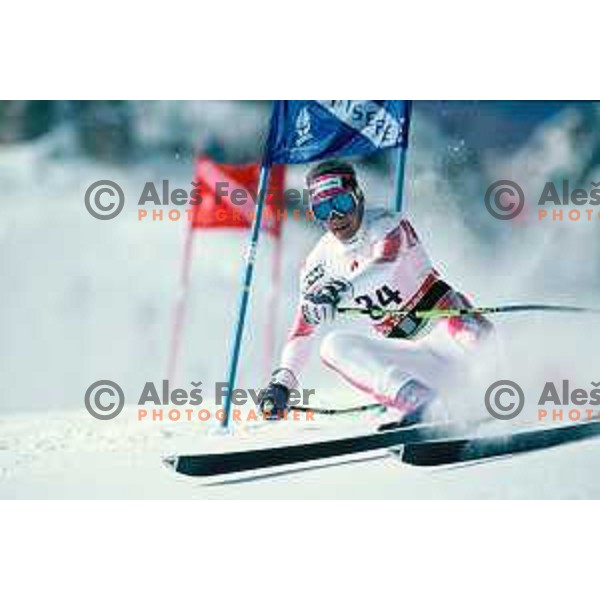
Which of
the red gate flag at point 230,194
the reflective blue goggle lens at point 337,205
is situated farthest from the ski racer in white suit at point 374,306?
the red gate flag at point 230,194

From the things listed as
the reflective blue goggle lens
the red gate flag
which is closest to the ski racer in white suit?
the reflective blue goggle lens

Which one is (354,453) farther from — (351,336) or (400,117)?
(400,117)

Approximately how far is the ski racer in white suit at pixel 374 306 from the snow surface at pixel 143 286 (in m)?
0.05

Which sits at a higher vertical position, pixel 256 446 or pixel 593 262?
pixel 593 262

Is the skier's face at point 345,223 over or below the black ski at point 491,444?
over

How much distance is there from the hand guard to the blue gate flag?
0.76 m

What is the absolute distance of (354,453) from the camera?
11.3 ft

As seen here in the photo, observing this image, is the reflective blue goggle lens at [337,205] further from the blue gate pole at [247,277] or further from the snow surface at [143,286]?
the blue gate pole at [247,277]

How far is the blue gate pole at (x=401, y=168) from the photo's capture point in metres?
3.50

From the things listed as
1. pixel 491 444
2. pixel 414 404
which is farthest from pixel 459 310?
pixel 491 444

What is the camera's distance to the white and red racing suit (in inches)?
137

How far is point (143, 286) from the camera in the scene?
3494mm
